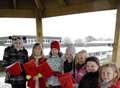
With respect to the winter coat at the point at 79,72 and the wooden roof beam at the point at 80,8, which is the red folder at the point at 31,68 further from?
the wooden roof beam at the point at 80,8

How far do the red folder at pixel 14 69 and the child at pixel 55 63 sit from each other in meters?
0.43

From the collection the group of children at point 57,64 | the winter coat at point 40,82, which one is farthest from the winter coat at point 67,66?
the winter coat at point 40,82

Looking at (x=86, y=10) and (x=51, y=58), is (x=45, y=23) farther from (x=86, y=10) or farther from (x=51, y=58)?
(x=51, y=58)

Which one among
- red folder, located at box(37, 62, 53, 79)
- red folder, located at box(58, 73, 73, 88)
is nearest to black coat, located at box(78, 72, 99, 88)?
red folder, located at box(58, 73, 73, 88)

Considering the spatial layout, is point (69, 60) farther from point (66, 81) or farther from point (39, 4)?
point (39, 4)

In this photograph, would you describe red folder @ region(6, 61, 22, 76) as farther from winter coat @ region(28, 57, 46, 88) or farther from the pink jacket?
the pink jacket

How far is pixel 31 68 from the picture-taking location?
4199mm

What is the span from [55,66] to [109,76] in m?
1.38

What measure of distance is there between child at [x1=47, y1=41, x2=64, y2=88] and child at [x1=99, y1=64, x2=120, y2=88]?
125 cm

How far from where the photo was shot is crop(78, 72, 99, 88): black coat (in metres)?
3.31

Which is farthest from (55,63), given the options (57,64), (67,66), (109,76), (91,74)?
(109,76)

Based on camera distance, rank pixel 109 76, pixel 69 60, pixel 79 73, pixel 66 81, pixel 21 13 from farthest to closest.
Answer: pixel 21 13 < pixel 69 60 < pixel 79 73 < pixel 66 81 < pixel 109 76

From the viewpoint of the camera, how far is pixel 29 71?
424 centimetres

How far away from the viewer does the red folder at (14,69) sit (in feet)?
14.0
